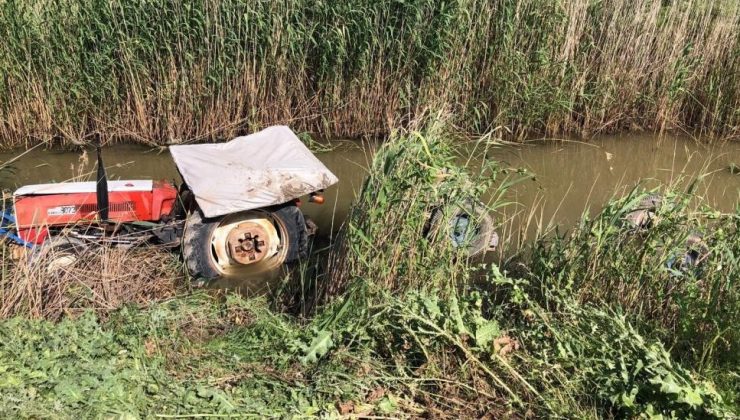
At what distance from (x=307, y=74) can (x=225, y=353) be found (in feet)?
15.7

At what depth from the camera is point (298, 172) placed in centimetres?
474

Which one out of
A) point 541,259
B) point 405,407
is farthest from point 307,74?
point 405,407

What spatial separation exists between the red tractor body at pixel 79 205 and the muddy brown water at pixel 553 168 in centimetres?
142

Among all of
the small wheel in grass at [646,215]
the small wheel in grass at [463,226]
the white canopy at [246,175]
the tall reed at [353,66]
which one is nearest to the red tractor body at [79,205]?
the white canopy at [246,175]

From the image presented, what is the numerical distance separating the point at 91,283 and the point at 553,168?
5.06 metres

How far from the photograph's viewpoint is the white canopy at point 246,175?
4.53 metres

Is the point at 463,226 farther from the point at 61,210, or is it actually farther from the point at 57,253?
the point at 61,210

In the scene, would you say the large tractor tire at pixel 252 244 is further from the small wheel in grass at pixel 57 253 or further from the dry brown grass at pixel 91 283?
the small wheel in grass at pixel 57 253

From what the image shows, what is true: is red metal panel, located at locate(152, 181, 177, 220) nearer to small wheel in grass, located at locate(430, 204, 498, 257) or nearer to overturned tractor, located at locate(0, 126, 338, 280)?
overturned tractor, located at locate(0, 126, 338, 280)

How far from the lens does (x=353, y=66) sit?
24.8ft

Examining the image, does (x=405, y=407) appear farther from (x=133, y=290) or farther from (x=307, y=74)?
(x=307, y=74)

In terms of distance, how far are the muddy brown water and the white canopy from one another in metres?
1.07

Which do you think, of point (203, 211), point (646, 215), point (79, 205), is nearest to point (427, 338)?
point (646, 215)

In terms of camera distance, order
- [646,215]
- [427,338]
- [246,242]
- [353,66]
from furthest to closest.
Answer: [353,66] < [246,242] < [646,215] < [427,338]
